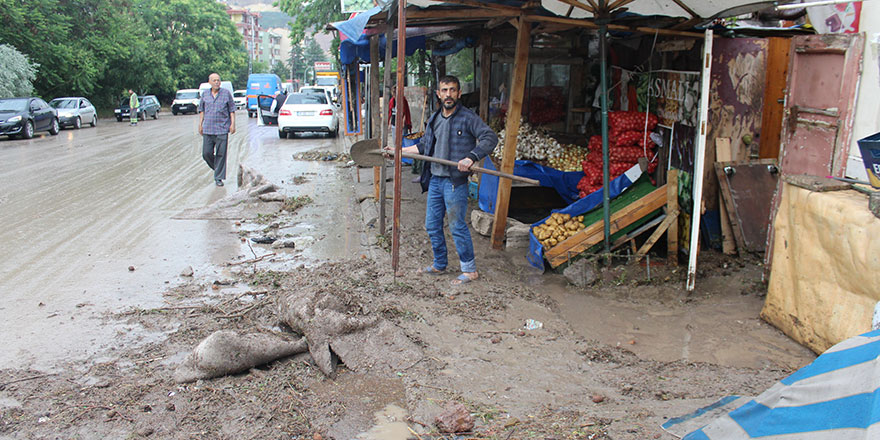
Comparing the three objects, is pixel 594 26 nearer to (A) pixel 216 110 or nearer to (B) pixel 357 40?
(B) pixel 357 40

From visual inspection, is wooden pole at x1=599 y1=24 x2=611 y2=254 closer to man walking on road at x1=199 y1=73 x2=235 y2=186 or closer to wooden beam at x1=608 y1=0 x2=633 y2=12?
wooden beam at x1=608 y1=0 x2=633 y2=12

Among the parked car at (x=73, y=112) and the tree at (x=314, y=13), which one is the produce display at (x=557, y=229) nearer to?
the tree at (x=314, y=13)

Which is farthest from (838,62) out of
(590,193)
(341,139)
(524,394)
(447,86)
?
(341,139)

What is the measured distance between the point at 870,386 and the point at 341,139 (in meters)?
19.3

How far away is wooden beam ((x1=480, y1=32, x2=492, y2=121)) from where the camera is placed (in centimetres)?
891

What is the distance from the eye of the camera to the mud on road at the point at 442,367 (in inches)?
130

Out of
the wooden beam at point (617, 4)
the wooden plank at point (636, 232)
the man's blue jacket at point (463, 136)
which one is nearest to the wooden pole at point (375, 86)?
the man's blue jacket at point (463, 136)

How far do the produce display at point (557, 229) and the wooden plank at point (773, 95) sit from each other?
215 centimetres

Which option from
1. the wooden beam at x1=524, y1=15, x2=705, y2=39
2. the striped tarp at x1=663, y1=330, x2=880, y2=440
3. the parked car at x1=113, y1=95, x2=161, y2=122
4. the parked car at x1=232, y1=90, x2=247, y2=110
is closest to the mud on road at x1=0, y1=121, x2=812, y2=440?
the striped tarp at x1=663, y1=330, x2=880, y2=440

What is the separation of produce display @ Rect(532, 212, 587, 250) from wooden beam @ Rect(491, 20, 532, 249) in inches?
21.3

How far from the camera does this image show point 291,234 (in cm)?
770

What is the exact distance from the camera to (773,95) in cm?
652

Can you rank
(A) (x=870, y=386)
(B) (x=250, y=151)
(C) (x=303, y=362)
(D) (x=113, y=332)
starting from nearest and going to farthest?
(A) (x=870, y=386) < (C) (x=303, y=362) < (D) (x=113, y=332) < (B) (x=250, y=151)

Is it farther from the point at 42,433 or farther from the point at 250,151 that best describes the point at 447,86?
the point at 250,151
